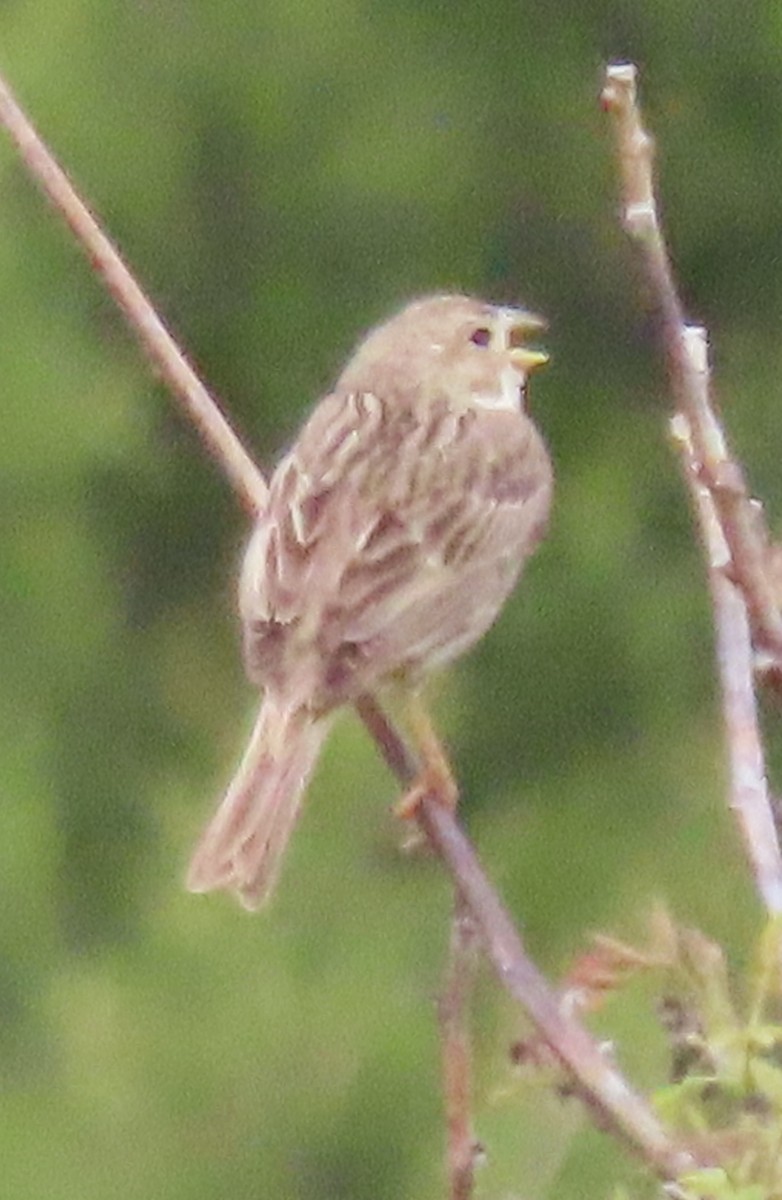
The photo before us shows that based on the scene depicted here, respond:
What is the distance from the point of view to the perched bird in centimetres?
315

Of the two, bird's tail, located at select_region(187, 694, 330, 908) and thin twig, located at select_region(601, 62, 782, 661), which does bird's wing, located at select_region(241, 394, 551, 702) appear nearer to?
bird's tail, located at select_region(187, 694, 330, 908)

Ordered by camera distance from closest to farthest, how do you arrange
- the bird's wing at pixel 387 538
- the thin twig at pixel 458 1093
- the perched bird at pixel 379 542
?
the thin twig at pixel 458 1093 < the perched bird at pixel 379 542 < the bird's wing at pixel 387 538

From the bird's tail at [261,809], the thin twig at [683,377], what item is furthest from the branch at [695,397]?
the bird's tail at [261,809]

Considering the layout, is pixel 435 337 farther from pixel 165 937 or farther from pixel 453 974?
pixel 165 937

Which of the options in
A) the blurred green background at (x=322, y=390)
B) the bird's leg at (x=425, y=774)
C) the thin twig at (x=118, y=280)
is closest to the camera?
the thin twig at (x=118, y=280)

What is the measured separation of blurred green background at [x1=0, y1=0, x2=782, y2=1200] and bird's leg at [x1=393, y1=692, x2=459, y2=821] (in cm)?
449

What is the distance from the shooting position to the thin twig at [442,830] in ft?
6.34

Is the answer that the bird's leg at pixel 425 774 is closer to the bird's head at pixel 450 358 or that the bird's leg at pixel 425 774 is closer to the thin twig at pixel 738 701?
the thin twig at pixel 738 701

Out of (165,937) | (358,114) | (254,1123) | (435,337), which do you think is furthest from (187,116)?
(435,337)

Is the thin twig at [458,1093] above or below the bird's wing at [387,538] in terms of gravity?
above

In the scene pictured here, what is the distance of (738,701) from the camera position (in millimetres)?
2340

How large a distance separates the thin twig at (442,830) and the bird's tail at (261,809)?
0.07 m

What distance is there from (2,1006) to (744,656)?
6001 mm

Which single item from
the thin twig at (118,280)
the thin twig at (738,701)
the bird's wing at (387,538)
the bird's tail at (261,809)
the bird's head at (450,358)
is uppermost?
the thin twig at (118,280)
